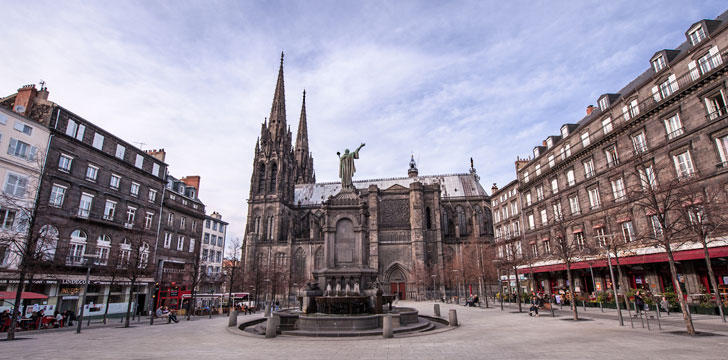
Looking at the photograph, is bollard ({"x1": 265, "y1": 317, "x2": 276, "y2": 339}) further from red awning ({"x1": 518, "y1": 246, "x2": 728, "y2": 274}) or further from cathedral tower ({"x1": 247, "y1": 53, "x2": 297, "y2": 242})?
cathedral tower ({"x1": 247, "y1": 53, "x2": 297, "y2": 242})

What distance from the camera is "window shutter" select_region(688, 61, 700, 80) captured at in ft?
64.0

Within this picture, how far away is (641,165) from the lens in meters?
13.5

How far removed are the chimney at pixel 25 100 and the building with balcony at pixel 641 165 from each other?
34.8 metres

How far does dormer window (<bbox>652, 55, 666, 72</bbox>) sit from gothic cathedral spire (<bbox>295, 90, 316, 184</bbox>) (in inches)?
2474

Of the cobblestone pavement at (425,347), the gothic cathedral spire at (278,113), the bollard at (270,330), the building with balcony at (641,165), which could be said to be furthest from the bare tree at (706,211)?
the gothic cathedral spire at (278,113)

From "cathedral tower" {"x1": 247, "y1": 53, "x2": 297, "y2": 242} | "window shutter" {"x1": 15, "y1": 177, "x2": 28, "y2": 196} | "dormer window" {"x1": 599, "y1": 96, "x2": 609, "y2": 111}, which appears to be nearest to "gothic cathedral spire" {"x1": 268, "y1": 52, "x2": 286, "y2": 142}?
"cathedral tower" {"x1": 247, "y1": 53, "x2": 297, "y2": 242}

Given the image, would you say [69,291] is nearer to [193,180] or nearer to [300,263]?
[193,180]

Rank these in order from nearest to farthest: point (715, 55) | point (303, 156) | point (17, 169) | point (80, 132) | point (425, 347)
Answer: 1. point (425, 347)
2. point (715, 55)
3. point (17, 169)
4. point (80, 132)
5. point (303, 156)

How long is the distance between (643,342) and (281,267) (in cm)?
4850

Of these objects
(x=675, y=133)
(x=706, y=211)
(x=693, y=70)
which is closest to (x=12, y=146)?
(x=706, y=211)

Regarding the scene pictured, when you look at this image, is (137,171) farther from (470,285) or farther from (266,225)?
(470,285)

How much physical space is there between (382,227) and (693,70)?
4154 cm

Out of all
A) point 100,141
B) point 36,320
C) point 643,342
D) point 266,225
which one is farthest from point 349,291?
point 266,225

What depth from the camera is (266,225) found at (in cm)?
5909
